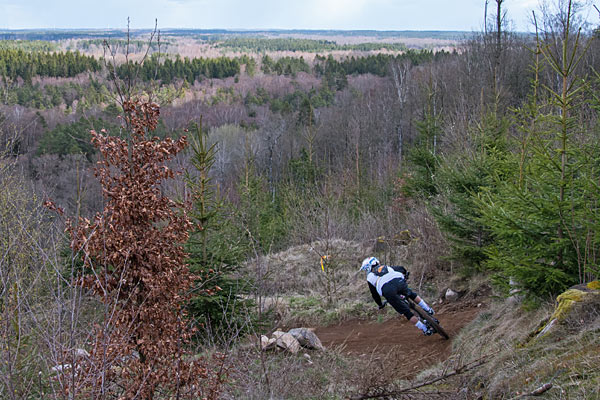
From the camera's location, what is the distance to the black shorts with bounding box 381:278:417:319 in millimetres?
9094

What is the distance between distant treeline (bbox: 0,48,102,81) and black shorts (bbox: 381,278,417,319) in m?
58.3

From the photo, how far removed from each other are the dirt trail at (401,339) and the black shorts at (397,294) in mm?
685

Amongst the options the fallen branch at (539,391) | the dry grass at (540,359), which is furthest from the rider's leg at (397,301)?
the fallen branch at (539,391)

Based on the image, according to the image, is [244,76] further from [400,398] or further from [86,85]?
[400,398]

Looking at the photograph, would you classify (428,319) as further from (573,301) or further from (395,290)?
(573,301)

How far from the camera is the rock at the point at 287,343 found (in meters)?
9.30

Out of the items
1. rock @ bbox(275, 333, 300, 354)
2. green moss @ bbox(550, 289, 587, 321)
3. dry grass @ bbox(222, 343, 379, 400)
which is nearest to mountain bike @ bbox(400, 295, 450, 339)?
dry grass @ bbox(222, 343, 379, 400)

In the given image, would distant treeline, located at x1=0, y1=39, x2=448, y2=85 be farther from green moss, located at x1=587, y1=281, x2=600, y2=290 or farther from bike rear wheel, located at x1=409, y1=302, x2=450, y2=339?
green moss, located at x1=587, y1=281, x2=600, y2=290

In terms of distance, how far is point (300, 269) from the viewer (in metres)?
19.6

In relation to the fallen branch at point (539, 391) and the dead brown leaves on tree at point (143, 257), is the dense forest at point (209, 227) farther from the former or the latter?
the fallen branch at point (539, 391)

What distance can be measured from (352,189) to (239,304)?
1923 cm

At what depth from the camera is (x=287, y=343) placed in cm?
946

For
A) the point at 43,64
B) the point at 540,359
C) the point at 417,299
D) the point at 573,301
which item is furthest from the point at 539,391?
the point at 43,64

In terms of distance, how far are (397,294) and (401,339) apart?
1390mm
